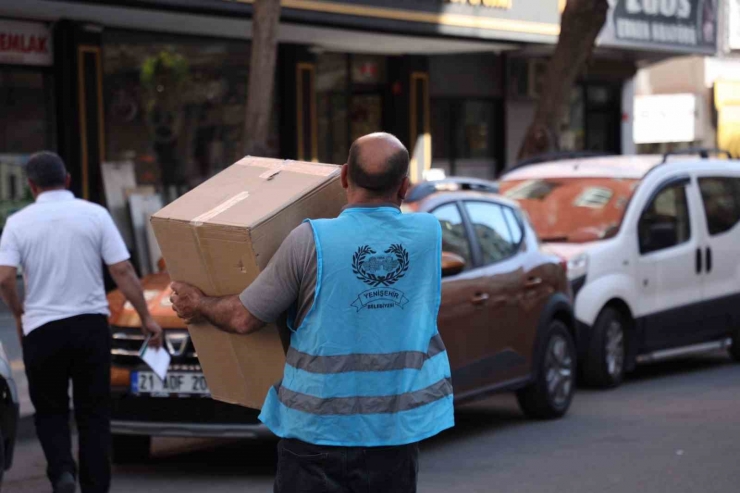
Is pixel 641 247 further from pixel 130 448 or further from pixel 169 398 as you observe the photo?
pixel 169 398

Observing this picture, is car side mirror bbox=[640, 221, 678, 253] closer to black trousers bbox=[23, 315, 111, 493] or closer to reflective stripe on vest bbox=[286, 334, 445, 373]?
black trousers bbox=[23, 315, 111, 493]

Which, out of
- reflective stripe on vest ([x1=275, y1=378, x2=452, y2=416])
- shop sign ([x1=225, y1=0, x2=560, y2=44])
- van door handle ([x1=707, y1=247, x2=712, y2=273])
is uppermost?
shop sign ([x1=225, y1=0, x2=560, y2=44])

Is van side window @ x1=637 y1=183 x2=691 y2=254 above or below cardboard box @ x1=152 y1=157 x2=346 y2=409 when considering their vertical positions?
below

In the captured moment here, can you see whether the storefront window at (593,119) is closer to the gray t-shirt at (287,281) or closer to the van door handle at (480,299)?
the van door handle at (480,299)

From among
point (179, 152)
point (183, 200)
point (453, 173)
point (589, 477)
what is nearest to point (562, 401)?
point (589, 477)

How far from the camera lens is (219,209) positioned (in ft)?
12.8

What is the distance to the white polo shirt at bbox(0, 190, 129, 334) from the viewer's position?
6.23 meters

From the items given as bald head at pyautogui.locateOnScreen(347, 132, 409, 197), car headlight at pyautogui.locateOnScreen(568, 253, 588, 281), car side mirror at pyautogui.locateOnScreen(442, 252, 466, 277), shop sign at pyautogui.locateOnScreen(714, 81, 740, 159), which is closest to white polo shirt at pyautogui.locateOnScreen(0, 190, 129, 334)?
car side mirror at pyautogui.locateOnScreen(442, 252, 466, 277)

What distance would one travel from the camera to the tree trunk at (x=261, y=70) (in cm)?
1230

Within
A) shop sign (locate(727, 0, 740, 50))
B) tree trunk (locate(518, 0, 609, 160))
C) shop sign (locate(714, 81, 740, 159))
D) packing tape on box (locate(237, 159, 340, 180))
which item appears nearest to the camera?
packing tape on box (locate(237, 159, 340, 180))

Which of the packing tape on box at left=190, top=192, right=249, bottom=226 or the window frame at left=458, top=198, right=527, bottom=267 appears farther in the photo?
the window frame at left=458, top=198, right=527, bottom=267

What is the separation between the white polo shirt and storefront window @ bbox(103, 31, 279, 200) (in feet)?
33.1

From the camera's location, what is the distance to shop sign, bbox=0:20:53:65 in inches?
579

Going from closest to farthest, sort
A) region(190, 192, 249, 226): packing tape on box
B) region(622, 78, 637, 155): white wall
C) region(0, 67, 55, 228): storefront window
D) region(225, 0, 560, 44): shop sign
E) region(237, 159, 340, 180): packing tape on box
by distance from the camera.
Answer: region(190, 192, 249, 226): packing tape on box < region(237, 159, 340, 180): packing tape on box < region(0, 67, 55, 228): storefront window < region(225, 0, 560, 44): shop sign < region(622, 78, 637, 155): white wall
